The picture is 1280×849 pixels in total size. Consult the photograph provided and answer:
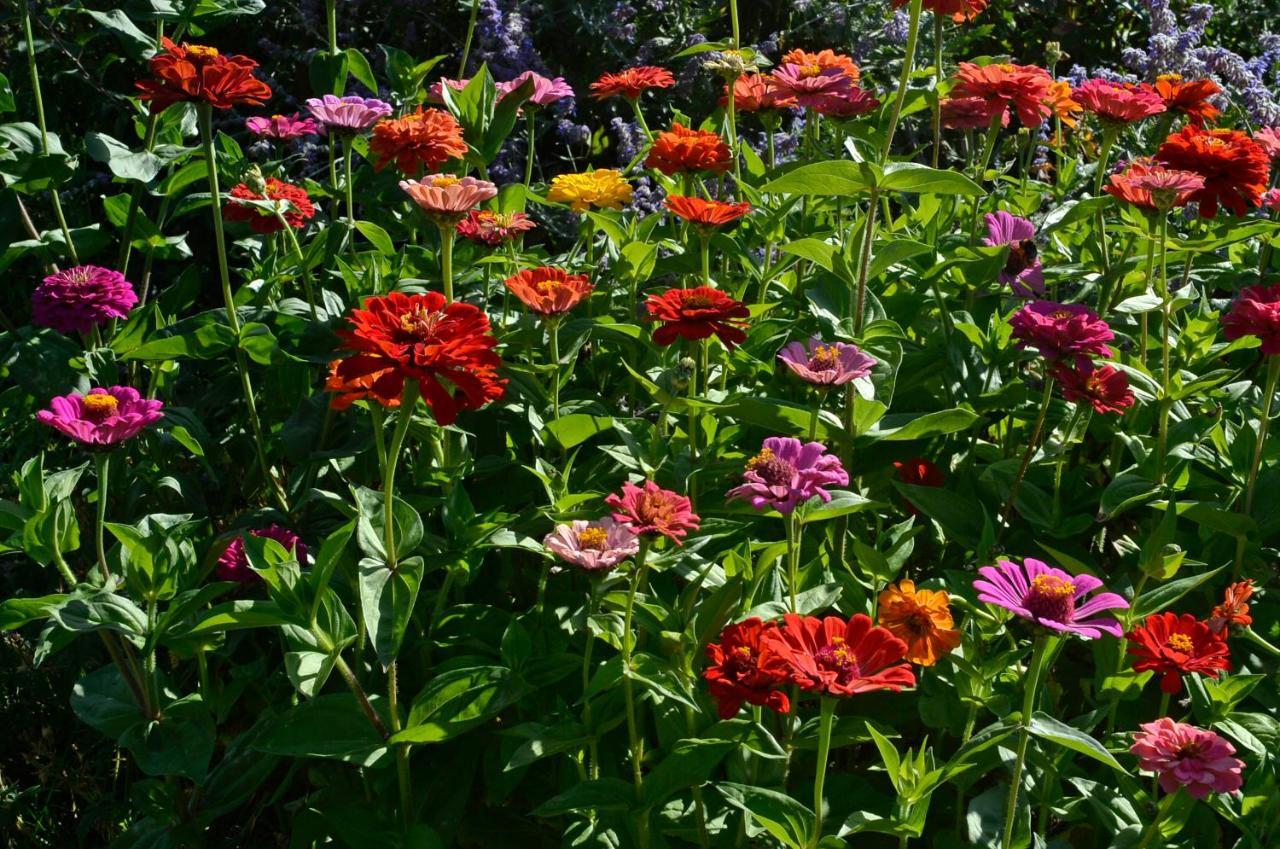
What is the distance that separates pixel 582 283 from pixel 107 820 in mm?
1272

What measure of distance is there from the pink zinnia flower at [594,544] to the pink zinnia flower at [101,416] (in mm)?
649

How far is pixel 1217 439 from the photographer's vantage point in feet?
6.57

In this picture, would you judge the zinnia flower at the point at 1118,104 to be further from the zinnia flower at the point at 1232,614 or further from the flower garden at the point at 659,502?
the zinnia flower at the point at 1232,614

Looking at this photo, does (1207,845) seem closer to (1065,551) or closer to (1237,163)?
(1065,551)

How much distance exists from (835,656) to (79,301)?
1490 mm

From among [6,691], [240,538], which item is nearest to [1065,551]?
[240,538]

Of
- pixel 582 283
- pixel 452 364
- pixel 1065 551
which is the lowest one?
pixel 1065 551

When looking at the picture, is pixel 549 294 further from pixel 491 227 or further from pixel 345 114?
pixel 345 114

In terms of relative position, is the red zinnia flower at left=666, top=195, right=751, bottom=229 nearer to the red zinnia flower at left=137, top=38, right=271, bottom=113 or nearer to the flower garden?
the flower garden

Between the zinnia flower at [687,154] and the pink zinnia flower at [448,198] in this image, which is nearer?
the pink zinnia flower at [448,198]

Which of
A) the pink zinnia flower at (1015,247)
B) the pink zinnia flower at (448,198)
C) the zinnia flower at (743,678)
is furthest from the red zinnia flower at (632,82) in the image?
the zinnia flower at (743,678)

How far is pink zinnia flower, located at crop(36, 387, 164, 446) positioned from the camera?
1.67 meters

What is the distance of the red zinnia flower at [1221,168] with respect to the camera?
1955 mm

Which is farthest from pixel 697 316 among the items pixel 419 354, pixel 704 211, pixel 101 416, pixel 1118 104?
pixel 1118 104
